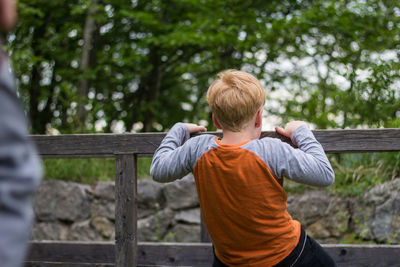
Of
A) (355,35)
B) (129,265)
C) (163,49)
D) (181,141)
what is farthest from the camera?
(163,49)

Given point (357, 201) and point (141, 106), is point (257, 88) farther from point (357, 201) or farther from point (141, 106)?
point (141, 106)

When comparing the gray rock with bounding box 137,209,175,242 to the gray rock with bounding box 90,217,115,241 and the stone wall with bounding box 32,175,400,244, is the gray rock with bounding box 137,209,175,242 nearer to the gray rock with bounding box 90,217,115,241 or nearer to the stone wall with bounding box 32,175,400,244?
the stone wall with bounding box 32,175,400,244

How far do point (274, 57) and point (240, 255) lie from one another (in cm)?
626

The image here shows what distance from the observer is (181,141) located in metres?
1.87

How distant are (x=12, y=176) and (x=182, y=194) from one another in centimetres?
399

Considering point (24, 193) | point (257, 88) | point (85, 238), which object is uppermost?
point (257, 88)

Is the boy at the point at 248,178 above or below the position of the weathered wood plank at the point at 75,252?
above

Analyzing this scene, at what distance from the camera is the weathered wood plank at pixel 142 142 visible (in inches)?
83.8

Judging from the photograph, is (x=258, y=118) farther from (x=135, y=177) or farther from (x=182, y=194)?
(x=182, y=194)

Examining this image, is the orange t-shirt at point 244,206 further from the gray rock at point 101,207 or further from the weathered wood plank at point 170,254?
→ the gray rock at point 101,207

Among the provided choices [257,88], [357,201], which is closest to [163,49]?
[357,201]

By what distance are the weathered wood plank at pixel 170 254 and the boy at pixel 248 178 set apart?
1.12 meters

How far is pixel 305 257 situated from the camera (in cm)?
161

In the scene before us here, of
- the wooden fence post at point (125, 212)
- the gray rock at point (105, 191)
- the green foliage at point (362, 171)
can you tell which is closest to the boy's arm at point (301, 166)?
the wooden fence post at point (125, 212)
